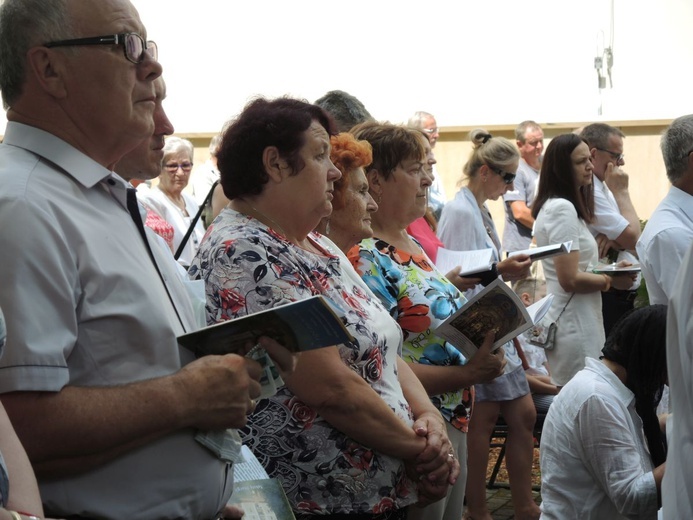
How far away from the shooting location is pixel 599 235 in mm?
6918

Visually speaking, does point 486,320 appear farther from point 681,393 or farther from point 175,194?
point 175,194

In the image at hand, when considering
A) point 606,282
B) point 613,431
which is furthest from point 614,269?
point 613,431

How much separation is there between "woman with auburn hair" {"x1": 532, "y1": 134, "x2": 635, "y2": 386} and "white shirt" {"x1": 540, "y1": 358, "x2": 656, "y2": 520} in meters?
2.29

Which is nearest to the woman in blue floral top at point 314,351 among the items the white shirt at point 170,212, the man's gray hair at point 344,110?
Answer: the man's gray hair at point 344,110

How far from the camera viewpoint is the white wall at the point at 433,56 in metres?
13.7

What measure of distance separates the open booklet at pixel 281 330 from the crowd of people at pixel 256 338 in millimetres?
35

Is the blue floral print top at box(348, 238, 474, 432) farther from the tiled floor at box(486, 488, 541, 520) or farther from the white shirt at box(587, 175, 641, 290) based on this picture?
the white shirt at box(587, 175, 641, 290)

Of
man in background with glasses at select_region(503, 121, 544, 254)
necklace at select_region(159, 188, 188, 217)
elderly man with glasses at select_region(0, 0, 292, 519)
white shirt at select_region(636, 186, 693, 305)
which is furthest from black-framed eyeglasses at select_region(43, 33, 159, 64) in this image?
man in background with glasses at select_region(503, 121, 544, 254)

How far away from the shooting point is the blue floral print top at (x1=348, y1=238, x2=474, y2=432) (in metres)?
3.71

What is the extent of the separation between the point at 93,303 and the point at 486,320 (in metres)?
2.04

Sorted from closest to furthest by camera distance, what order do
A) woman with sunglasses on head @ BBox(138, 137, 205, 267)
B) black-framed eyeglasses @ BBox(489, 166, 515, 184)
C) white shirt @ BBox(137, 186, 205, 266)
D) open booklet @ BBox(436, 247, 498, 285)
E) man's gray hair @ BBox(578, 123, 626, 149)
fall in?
open booklet @ BBox(436, 247, 498, 285)
black-framed eyeglasses @ BBox(489, 166, 515, 184)
man's gray hair @ BBox(578, 123, 626, 149)
white shirt @ BBox(137, 186, 205, 266)
woman with sunglasses on head @ BBox(138, 137, 205, 267)

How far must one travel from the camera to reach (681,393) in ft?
7.47

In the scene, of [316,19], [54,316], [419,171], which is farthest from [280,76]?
[54,316]

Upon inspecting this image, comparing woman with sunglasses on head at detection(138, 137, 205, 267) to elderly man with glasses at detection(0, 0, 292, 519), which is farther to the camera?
woman with sunglasses on head at detection(138, 137, 205, 267)
